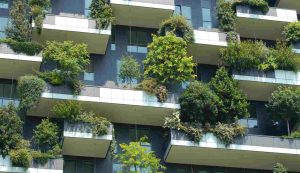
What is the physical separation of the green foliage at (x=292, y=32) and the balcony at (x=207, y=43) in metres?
4.26

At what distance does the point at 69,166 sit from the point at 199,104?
28.1ft

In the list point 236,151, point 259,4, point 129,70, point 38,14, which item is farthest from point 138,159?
point 259,4

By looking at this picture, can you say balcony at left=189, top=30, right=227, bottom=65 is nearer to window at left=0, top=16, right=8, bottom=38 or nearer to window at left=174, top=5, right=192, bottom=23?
window at left=174, top=5, right=192, bottom=23

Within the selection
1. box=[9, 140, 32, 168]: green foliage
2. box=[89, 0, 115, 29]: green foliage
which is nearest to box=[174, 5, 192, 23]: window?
box=[89, 0, 115, 29]: green foliage

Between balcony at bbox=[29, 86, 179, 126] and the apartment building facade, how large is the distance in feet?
0.19

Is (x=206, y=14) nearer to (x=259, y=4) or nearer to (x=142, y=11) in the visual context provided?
(x=259, y=4)

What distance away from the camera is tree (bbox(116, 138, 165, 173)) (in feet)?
147

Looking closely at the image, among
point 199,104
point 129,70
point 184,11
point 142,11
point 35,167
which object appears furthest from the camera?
point 184,11

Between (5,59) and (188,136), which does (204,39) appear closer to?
(188,136)

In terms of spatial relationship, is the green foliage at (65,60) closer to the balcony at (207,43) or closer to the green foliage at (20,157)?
the green foliage at (20,157)

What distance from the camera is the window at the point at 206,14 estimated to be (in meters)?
53.5

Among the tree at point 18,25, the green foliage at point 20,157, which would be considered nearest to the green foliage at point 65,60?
the tree at point 18,25

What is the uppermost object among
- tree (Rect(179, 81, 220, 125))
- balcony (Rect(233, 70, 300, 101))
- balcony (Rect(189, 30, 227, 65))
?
balcony (Rect(189, 30, 227, 65))

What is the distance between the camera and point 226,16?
5197 centimetres
